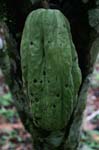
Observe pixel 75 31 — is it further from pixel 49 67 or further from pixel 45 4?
pixel 49 67

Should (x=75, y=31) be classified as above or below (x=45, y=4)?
below

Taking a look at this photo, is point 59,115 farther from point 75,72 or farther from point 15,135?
point 15,135

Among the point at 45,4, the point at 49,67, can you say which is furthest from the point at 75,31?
the point at 49,67

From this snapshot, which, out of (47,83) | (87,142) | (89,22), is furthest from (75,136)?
(87,142)

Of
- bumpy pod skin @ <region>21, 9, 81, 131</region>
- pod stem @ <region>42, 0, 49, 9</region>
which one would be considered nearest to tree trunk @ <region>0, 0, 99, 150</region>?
pod stem @ <region>42, 0, 49, 9</region>

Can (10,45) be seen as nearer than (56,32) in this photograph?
No

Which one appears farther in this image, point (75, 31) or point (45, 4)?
point (75, 31)

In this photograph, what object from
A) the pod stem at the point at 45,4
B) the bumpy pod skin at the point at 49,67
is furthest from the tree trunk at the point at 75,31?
the bumpy pod skin at the point at 49,67
